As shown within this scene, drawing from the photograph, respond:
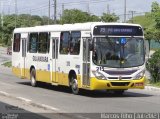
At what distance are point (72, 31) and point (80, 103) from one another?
5035 mm

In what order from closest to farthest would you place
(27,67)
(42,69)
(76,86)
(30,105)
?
(30,105)
(76,86)
(42,69)
(27,67)

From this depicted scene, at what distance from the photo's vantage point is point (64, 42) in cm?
2256

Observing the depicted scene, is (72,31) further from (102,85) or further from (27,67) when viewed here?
(27,67)

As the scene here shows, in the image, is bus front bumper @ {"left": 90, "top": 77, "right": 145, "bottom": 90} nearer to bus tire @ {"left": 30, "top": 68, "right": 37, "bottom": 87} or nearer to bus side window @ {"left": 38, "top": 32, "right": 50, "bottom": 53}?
bus side window @ {"left": 38, "top": 32, "right": 50, "bottom": 53}

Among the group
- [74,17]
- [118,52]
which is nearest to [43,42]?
[118,52]

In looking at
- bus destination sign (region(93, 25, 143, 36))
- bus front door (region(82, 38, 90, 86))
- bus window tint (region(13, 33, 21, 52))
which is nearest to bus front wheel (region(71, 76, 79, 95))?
bus front door (region(82, 38, 90, 86))

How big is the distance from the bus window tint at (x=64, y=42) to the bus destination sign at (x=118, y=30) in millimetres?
2342

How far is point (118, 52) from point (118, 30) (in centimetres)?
88

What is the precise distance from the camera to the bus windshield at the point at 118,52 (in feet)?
65.7

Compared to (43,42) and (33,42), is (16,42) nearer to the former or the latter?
(33,42)

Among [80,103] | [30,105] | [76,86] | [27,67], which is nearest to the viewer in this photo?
[30,105]

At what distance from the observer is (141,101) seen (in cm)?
1841

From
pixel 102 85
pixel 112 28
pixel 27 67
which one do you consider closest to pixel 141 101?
pixel 102 85

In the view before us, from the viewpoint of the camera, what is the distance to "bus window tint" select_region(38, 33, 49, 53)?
2456 cm
